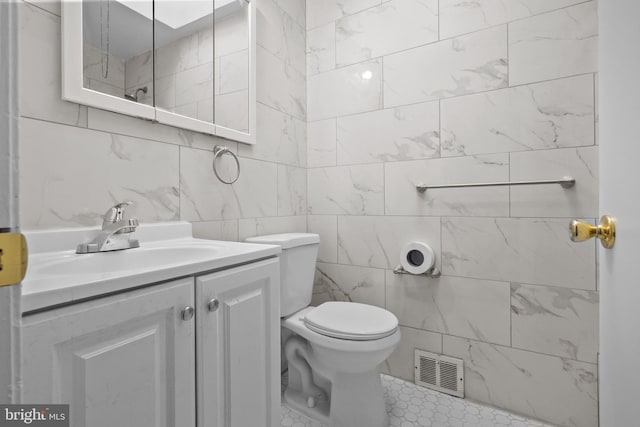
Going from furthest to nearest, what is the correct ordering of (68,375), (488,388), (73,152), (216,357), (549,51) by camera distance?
(488,388) < (549,51) < (73,152) < (216,357) < (68,375)

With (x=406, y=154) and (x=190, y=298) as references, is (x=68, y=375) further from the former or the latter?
(x=406, y=154)

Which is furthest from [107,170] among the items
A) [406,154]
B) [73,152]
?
[406,154]

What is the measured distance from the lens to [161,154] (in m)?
1.23

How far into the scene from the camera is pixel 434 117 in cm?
163

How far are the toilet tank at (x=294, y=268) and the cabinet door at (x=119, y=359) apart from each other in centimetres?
71

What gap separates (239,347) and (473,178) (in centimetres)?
128

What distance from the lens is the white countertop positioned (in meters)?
0.56

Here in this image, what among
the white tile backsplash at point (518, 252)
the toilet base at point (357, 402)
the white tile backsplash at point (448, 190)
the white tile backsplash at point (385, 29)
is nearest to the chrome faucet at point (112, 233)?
the toilet base at point (357, 402)

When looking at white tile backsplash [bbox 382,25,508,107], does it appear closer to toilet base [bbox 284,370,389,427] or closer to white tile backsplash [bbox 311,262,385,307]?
white tile backsplash [bbox 311,262,385,307]

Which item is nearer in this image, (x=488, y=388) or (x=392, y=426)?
(x=392, y=426)

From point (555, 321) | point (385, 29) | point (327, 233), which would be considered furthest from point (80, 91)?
point (555, 321)

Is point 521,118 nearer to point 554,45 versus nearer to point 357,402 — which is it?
point 554,45

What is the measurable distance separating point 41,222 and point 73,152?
0.76 feet

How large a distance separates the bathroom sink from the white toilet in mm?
440
